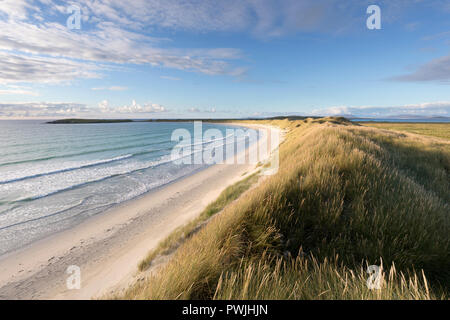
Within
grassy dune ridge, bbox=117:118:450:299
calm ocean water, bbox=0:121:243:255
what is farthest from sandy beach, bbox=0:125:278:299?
grassy dune ridge, bbox=117:118:450:299

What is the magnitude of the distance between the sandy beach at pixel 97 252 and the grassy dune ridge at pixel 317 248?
11.3ft

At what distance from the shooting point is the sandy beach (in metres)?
5.50

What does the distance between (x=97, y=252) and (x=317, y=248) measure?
7.68 m

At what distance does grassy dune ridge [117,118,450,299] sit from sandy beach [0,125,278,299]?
11.3 feet

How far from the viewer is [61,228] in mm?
8633

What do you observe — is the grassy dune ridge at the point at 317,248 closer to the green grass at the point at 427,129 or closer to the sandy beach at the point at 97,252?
the sandy beach at the point at 97,252

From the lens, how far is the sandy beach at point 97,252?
550 cm

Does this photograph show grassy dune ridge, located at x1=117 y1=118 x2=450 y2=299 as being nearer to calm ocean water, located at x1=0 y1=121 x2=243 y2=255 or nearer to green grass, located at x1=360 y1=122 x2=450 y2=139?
calm ocean water, located at x1=0 y1=121 x2=243 y2=255

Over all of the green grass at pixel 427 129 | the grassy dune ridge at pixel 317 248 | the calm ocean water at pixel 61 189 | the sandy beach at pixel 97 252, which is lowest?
the sandy beach at pixel 97 252

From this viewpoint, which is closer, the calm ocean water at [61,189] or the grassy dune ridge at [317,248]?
the grassy dune ridge at [317,248]

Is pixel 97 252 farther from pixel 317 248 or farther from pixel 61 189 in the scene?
pixel 61 189

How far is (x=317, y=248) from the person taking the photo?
2779 millimetres

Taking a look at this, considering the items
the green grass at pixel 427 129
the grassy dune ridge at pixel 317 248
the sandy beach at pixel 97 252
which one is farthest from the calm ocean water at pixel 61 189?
the green grass at pixel 427 129
